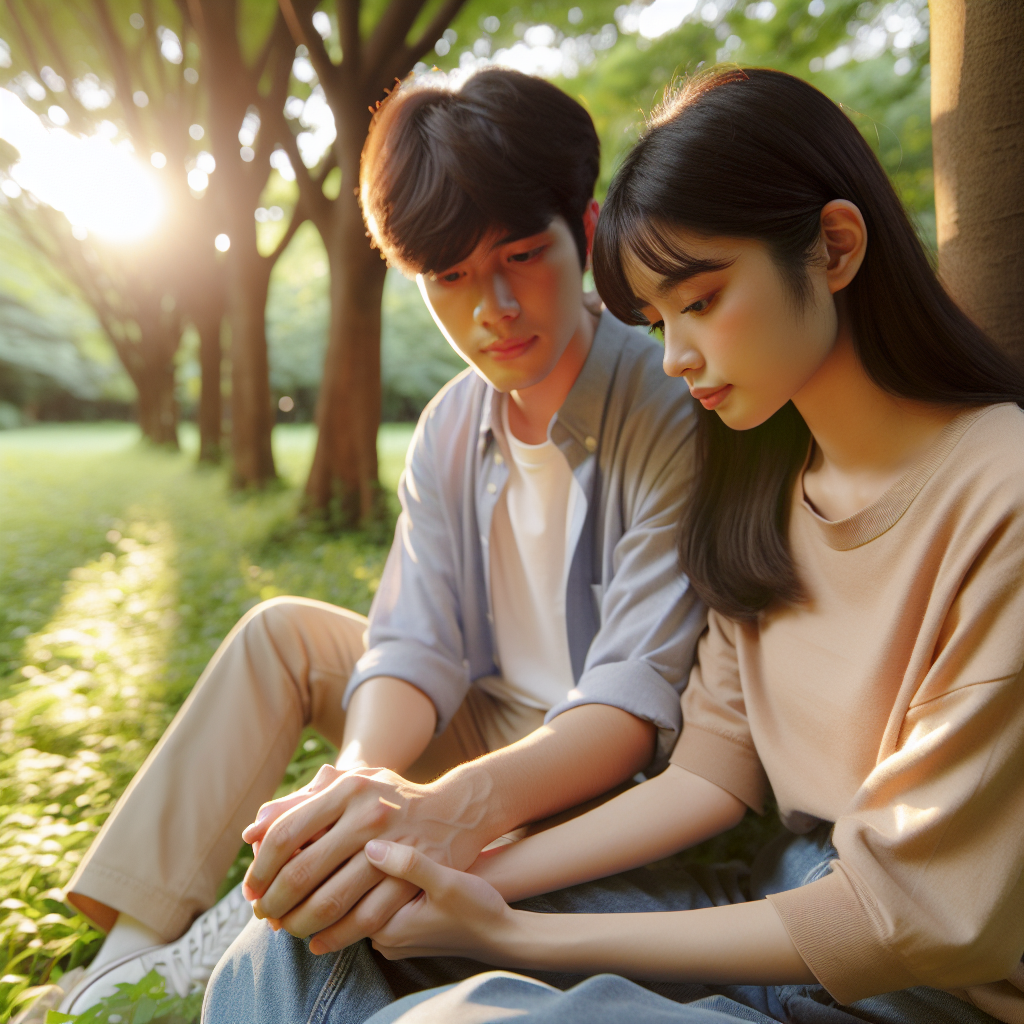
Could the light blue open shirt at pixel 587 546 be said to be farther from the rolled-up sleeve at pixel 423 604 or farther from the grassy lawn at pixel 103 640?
the grassy lawn at pixel 103 640

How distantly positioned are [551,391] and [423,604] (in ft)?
2.21

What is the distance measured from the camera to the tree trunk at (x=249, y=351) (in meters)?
9.10

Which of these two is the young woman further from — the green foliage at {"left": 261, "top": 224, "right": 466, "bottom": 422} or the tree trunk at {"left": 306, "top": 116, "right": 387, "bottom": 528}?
the green foliage at {"left": 261, "top": 224, "right": 466, "bottom": 422}

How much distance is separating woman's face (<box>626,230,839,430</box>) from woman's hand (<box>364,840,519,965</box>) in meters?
0.96

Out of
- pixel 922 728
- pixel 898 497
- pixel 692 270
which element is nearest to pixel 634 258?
pixel 692 270

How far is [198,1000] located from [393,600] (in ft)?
3.30

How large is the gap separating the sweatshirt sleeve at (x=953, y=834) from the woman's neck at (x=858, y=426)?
11.0 inches

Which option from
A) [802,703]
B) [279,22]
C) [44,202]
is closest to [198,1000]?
[802,703]

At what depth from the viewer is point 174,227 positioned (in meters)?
12.6

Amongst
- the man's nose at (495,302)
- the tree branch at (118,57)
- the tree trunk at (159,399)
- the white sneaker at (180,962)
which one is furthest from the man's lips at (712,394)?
the tree trunk at (159,399)

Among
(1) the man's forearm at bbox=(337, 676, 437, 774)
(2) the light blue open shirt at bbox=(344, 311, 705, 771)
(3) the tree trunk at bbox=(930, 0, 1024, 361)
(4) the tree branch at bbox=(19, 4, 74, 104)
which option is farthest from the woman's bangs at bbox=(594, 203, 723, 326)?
(4) the tree branch at bbox=(19, 4, 74, 104)

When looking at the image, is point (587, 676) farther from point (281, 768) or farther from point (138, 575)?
point (138, 575)


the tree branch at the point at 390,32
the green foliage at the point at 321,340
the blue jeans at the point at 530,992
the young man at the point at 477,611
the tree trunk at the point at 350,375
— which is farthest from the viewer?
the green foliage at the point at 321,340

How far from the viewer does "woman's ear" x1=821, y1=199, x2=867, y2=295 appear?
4.72 ft
